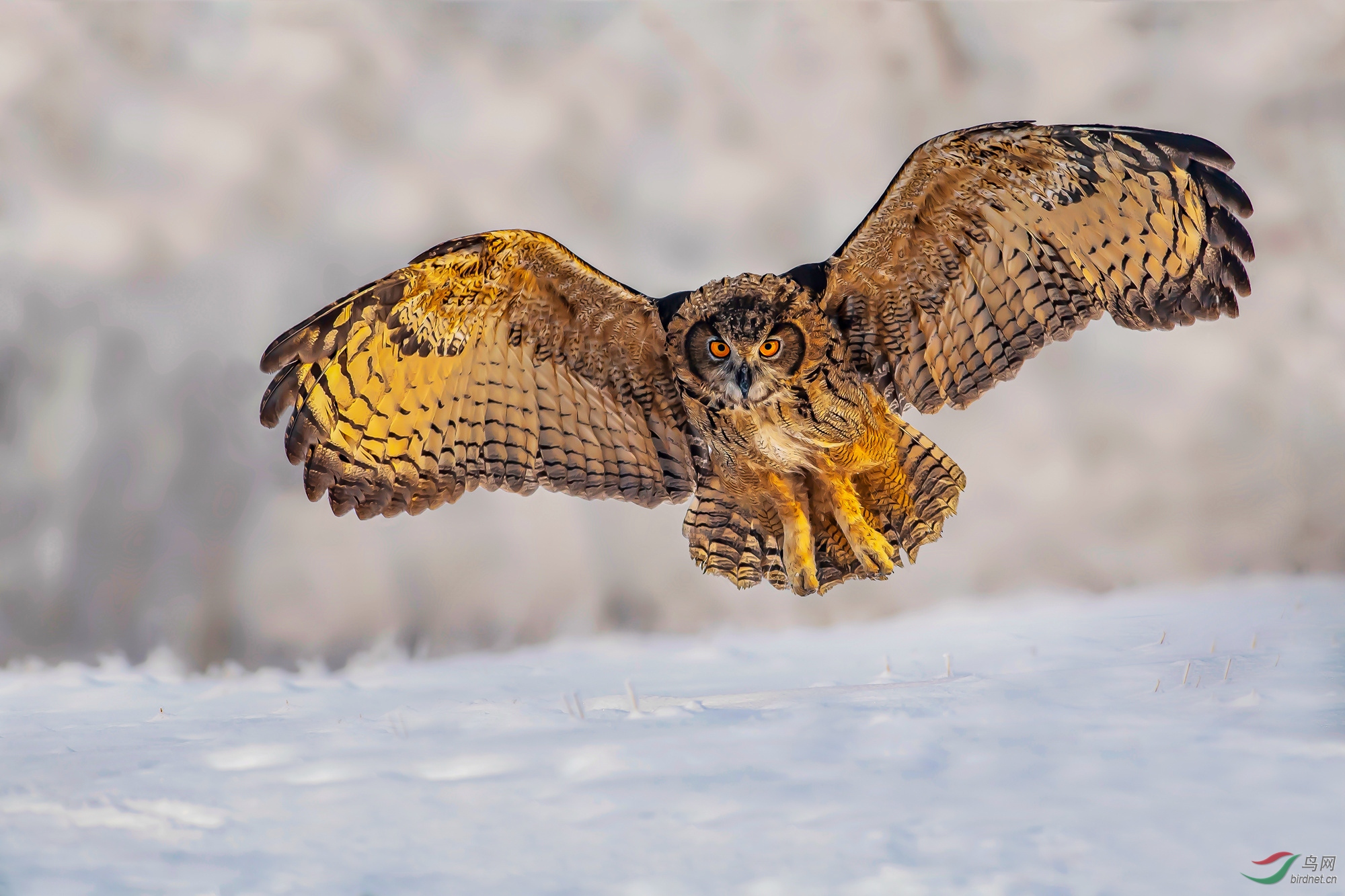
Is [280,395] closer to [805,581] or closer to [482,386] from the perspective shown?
[482,386]

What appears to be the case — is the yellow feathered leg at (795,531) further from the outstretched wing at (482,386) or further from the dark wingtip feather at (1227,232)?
the dark wingtip feather at (1227,232)

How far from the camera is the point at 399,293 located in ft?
12.2

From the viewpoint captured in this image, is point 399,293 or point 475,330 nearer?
point 399,293

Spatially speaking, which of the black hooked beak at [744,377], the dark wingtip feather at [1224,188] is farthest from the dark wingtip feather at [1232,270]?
the black hooked beak at [744,377]

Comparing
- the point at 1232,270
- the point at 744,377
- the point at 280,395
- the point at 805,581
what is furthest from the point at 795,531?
the point at 280,395

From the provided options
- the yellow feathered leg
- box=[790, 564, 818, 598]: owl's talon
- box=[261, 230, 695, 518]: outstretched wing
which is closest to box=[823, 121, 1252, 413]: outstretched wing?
the yellow feathered leg

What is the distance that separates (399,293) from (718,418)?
4.89 ft

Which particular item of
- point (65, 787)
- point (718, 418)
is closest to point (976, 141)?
point (718, 418)

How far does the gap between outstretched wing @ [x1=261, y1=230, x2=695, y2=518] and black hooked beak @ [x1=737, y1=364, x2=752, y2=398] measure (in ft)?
1.59

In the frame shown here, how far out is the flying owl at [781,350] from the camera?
11.9 ft

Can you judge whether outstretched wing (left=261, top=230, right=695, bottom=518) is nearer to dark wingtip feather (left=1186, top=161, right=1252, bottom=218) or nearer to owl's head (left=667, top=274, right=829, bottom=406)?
owl's head (left=667, top=274, right=829, bottom=406)

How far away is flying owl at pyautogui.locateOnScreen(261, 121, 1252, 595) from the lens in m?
3.62

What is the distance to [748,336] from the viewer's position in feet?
12.2

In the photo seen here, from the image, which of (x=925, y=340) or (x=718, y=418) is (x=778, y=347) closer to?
(x=718, y=418)
